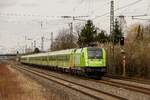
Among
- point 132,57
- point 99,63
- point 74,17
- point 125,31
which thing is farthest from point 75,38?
point 99,63

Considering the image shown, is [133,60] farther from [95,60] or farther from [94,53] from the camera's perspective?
[95,60]

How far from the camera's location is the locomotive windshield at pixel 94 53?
36375 mm

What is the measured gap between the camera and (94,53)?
3675 centimetres

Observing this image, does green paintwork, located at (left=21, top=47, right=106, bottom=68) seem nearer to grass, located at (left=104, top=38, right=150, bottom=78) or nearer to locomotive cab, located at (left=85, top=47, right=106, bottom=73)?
locomotive cab, located at (left=85, top=47, right=106, bottom=73)

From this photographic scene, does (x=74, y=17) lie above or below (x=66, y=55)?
above

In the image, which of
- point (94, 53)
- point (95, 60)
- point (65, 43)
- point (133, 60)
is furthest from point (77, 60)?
point (65, 43)

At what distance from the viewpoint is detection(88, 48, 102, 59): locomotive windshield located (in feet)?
119

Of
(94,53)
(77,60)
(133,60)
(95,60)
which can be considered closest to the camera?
(95,60)

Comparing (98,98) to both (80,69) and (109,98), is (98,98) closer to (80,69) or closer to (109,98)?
(109,98)

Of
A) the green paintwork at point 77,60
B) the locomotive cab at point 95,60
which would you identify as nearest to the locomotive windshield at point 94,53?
the locomotive cab at point 95,60

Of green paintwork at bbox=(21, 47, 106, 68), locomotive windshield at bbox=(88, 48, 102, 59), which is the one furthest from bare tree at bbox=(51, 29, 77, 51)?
locomotive windshield at bbox=(88, 48, 102, 59)

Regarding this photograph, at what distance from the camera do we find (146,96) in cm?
2100

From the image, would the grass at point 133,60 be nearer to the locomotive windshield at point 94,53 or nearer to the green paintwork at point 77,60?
the green paintwork at point 77,60

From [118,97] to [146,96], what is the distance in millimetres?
1673
